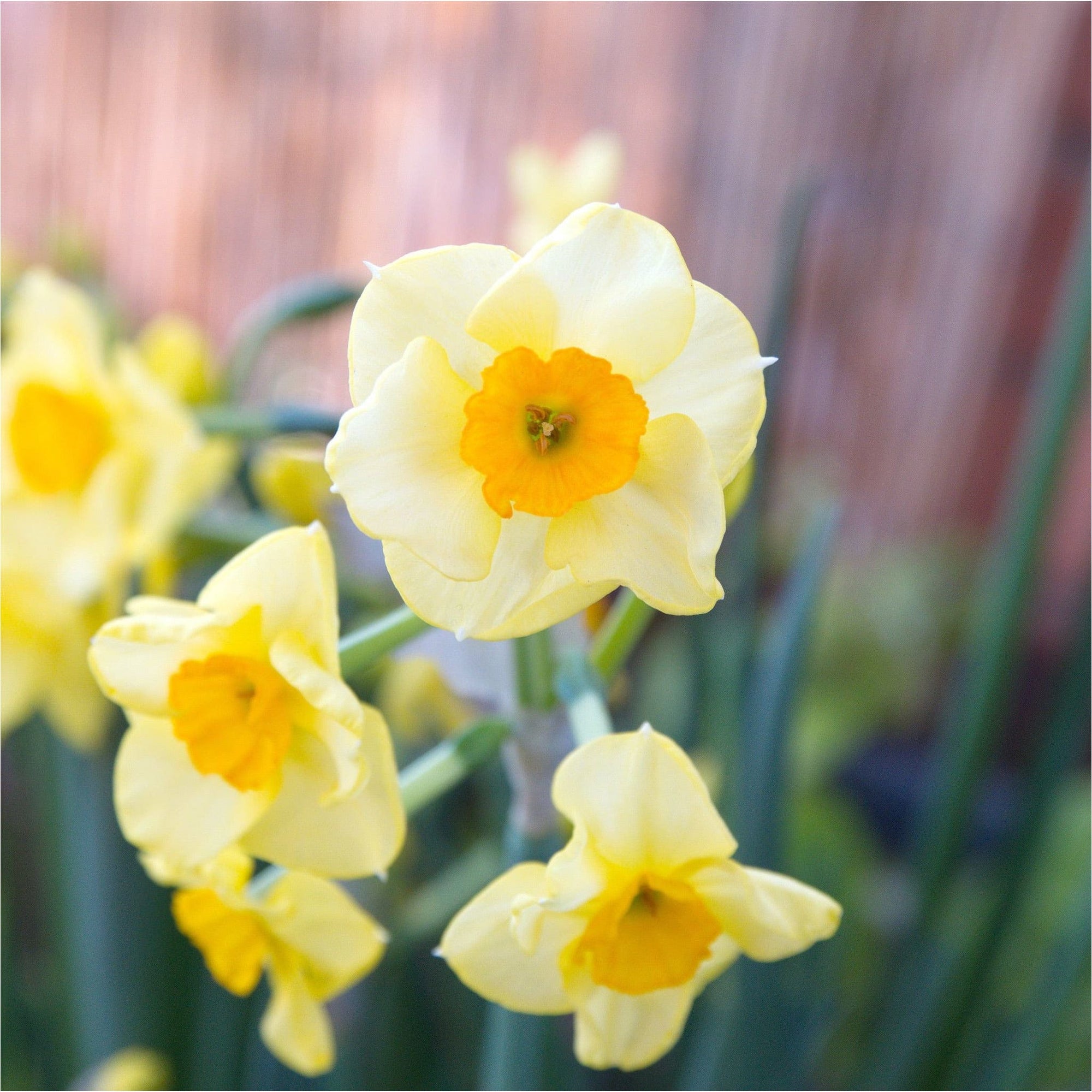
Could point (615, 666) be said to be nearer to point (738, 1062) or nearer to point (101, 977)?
point (738, 1062)

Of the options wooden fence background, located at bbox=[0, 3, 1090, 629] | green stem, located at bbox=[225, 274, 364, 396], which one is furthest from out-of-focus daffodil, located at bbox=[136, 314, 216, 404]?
wooden fence background, located at bbox=[0, 3, 1090, 629]

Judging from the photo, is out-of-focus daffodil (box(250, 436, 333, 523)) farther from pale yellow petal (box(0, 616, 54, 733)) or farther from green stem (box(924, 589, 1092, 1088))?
green stem (box(924, 589, 1092, 1088))

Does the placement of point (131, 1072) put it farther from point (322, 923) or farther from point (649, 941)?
point (649, 941)

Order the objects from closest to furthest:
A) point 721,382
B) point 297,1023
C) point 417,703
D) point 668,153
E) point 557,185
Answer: point 721,382, point 297,1023, point 417,703, point 557,185, point 668,153

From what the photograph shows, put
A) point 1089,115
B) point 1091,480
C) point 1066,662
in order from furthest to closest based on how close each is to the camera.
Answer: point 1091,480
point 1089,115
point 1066,662

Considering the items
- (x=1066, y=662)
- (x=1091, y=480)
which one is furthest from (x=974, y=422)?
(x=1066, y=662)

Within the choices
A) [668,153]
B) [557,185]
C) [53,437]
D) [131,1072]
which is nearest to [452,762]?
[53,437]

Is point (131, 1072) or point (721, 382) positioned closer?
point (721, 382)
